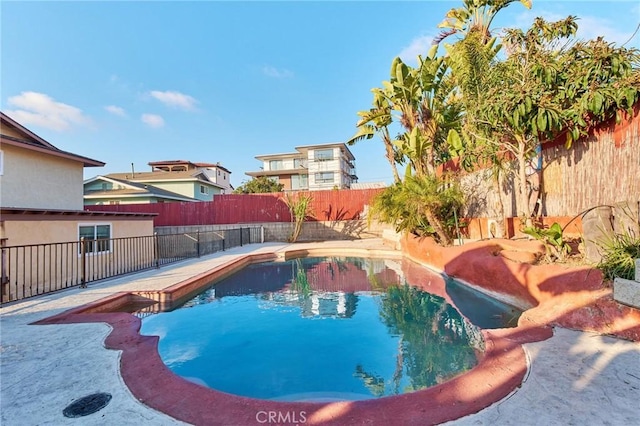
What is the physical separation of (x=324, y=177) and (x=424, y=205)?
29492mm

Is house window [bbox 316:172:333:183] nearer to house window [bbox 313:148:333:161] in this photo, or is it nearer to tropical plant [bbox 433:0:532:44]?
house window [bbox 313:148:333:161]

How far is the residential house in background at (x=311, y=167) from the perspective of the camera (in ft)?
126

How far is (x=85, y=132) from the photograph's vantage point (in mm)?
19219

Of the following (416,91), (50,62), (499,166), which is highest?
(50,62)

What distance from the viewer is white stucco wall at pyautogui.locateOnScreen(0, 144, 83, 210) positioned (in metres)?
10.0

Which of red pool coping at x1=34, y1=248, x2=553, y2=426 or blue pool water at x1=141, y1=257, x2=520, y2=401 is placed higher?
red pool coping at x1=34, y1=248, x2=553, y2=426

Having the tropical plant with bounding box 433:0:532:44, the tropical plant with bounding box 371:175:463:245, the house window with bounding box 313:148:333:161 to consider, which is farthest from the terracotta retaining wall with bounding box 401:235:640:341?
the house window with bounding box 313:148:333:161

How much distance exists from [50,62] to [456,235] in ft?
51.6

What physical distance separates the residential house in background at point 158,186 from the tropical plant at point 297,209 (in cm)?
1179

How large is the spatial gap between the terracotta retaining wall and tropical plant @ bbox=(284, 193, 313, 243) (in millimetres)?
9366

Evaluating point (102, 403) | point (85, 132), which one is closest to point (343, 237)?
point (102, 403)

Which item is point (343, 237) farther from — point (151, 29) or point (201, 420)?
point (201, 420)

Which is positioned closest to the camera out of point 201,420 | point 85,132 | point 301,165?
point 201,420

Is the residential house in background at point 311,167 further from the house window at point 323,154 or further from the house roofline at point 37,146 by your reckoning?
the house roofline at point 37,146
